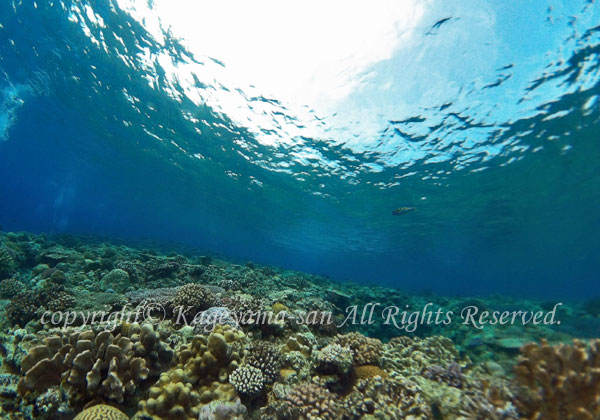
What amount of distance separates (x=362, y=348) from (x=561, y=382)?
121 inches

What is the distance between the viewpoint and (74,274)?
9156mm

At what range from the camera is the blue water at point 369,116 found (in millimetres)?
12578

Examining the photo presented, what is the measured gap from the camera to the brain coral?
304cm

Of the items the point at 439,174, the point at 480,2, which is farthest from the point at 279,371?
the point at 439,174

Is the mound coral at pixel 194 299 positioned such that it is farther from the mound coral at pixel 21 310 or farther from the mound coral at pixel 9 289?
the mound coral at pixel 9 289

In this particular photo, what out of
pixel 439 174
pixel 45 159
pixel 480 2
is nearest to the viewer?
pixel 480 2

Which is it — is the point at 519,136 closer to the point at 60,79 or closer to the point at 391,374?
the point at 391,374

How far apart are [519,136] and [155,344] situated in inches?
924

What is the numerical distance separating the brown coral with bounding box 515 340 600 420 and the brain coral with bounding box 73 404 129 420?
193 inches

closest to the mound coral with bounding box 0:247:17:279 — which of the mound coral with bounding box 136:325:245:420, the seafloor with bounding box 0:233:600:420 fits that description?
the seafloor with bounding box 0:233:600:420

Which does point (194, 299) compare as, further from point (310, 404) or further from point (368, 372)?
point (368, 372)

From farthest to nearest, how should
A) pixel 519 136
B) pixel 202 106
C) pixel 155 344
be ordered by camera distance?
pixel 202 106
pixel 519 136
pixel 155 344

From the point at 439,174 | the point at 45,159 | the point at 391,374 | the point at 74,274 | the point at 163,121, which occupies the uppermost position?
the point at 439,174

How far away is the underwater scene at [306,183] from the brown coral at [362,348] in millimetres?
38
